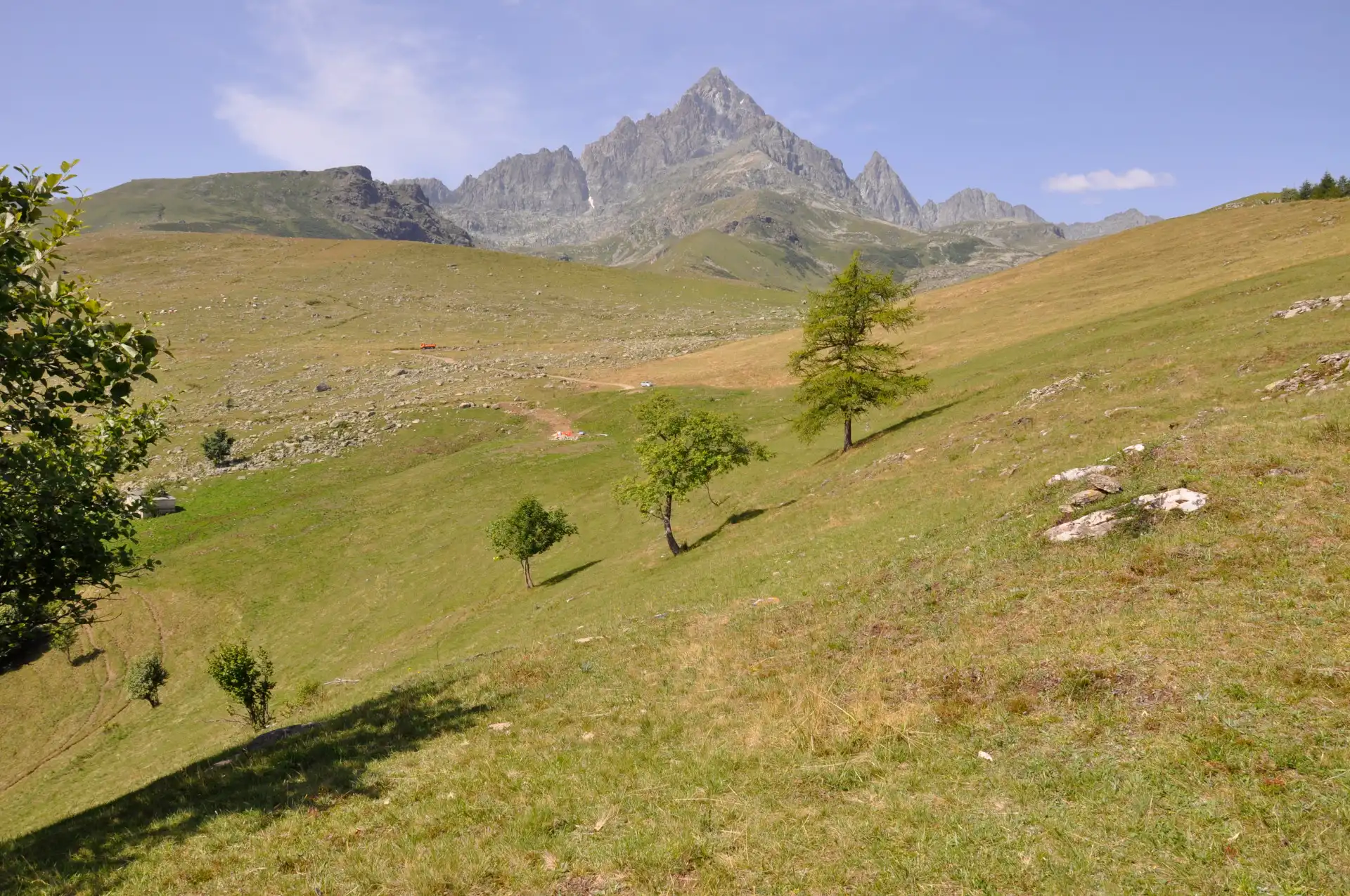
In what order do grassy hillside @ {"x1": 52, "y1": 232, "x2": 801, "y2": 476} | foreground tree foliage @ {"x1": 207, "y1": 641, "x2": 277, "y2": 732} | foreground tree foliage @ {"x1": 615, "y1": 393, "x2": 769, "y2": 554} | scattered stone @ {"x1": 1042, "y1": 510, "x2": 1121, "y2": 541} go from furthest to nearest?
grassy hillside @ {"x1": 52, "y1": 232, "x2": 801, "y2": 476}
foreground tree foliage @ {"x1": 615, "y1": 393, "x2": 769, "y2": 554}
foreground tree foliage @ {"x1": 207, "y1": 641, "x2": 277, "y2": 732}
scattered stone @ {"x1": 1042, "y1": 510, "x2": 1121, "y2": 541}

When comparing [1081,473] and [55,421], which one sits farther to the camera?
[1081,473]

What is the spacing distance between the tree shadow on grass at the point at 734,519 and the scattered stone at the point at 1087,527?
23.0 m

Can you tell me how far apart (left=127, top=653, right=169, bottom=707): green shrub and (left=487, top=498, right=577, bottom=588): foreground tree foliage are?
23.8 metres

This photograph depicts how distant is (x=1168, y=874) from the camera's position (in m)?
7.56

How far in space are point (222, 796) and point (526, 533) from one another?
32.8 metres

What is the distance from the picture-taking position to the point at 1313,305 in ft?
141

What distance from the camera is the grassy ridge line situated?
73.0 m

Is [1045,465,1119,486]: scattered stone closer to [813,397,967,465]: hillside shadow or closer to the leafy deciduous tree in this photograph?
[813,397,967,465]: hillside shadow

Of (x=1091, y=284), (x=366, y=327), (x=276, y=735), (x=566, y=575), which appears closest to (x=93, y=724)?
(x=566, y=575)

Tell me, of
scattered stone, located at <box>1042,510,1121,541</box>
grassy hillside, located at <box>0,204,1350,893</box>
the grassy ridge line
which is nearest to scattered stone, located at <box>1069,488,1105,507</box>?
grassy hillside, located at <box>0,204,1350,893</box>

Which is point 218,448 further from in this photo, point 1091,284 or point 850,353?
point 1091,284

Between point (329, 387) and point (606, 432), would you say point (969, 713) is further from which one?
point (329, 387)

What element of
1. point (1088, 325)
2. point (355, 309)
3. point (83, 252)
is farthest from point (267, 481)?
point (83, 252)

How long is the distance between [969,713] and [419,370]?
118572 millimetres
